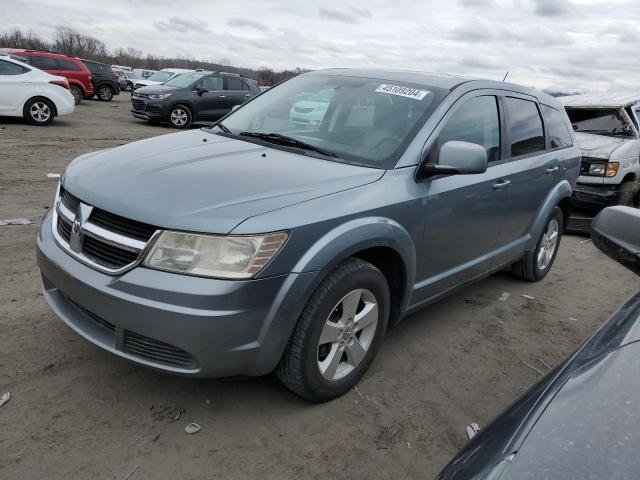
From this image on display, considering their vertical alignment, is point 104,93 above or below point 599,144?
below

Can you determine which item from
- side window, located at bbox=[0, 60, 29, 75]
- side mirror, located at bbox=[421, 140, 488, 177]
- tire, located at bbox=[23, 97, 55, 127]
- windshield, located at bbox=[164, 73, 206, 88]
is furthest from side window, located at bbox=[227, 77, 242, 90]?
side mirror, located at bbox=[421, 140, 488, 177]

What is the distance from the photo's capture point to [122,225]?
2414 mm

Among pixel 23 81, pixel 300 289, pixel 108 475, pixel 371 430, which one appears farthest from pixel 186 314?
pixel 23 81

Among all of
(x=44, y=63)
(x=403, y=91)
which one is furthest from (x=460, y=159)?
(x=44, y=63)

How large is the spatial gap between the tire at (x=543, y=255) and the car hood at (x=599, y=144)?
267 cm

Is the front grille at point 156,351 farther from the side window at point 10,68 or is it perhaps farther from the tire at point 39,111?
the tire at point 39,111

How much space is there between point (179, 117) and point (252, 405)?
13.9 metres

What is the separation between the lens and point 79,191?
267 cm

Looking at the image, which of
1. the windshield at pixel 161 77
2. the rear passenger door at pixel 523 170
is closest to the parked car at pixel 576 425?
the rear passenger door at pixel 523 170

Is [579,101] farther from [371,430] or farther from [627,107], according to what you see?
[371,430]

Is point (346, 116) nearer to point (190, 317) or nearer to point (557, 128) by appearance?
point (190, 317)

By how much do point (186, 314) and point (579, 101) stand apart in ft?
27.3

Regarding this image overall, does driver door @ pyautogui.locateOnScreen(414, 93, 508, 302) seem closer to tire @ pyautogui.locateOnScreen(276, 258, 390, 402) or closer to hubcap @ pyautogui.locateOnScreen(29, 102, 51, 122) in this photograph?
tire @ pyautogui.locateOnScreen(276, 258, 390, 402)

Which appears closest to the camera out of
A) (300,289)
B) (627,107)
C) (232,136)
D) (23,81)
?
(300,289)
